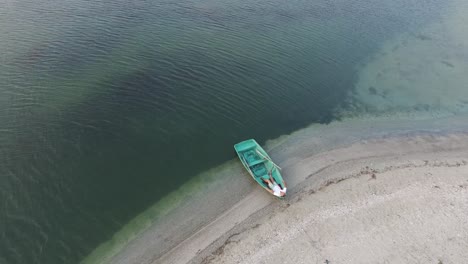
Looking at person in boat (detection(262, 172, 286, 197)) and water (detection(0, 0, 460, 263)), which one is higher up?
water (detection(0, 0, 460, 263))

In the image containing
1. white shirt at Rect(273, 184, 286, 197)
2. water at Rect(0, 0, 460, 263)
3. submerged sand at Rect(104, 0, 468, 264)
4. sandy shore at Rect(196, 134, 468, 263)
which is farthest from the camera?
white shirt at Rect(273, 184, 286, 197)

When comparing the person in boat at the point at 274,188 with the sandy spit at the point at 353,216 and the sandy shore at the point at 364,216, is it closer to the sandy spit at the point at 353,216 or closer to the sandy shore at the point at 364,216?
the sandy spit at the point at 353,216

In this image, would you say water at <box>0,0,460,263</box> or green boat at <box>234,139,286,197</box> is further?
green boat at <box>234,139,286,197</box>

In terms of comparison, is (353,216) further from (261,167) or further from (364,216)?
(261,167)

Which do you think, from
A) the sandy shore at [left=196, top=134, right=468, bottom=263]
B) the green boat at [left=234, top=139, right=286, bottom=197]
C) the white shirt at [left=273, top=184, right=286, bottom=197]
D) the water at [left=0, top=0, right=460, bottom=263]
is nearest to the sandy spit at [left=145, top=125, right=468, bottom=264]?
the sandy shore at [left=196, top=134, right=468, bottom=263]

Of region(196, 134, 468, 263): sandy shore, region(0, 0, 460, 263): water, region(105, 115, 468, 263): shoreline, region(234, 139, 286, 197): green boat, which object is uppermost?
region(0, 0, 460, 263): water

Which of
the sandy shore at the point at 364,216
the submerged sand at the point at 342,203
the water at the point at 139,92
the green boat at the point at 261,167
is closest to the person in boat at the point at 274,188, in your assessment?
the green boat at the point at 261,167

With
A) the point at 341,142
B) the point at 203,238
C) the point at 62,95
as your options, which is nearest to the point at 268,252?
the point at 203,238

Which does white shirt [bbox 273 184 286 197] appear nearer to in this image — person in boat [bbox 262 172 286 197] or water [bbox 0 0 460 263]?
person in boat [bbox 262 172 286 197]
